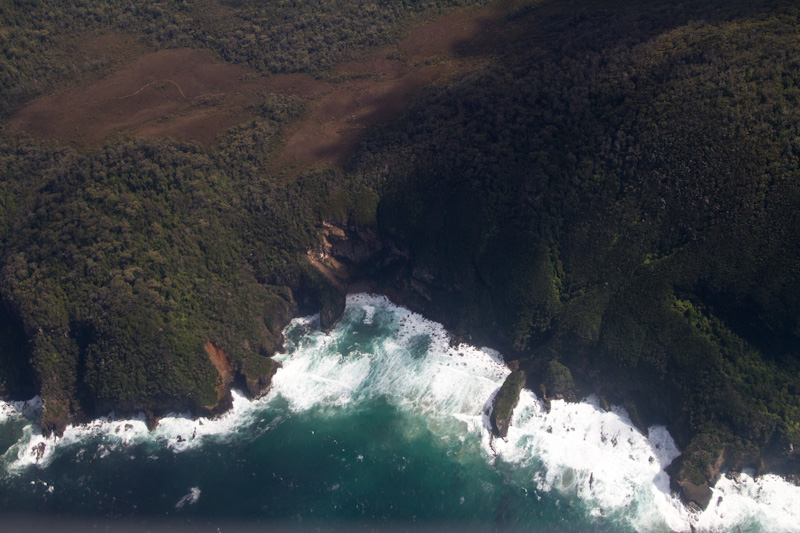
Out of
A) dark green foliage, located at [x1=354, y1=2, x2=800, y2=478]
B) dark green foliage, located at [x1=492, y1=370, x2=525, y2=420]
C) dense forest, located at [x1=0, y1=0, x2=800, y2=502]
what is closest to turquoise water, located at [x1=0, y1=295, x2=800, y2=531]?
dark green foliage, located at [x1=492, y1=370, x2=525, y2=420]

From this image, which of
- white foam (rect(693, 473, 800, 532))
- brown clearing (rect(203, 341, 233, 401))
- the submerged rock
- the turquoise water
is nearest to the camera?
white foam (rect(693, 473, 800, 532))

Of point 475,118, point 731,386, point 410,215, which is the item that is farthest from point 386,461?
point 475,118

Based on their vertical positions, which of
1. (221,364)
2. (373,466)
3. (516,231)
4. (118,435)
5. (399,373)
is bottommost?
(373,466)

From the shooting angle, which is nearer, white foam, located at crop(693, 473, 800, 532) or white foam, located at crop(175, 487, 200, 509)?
white foam, located at crop(693, 473, 800, 532)

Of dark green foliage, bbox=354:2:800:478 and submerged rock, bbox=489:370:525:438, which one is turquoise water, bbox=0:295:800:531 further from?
dark green foliage, bbox=354:2:800:478

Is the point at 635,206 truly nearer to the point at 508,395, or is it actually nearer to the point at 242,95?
the point at 508,395

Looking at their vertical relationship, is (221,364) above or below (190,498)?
above

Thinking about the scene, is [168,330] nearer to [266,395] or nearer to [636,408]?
[266,395]

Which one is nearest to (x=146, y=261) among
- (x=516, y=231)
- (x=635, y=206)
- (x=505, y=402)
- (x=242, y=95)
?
(x=242, y=95)
